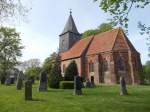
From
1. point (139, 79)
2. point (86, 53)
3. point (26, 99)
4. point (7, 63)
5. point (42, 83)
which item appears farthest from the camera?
point (7, 63)

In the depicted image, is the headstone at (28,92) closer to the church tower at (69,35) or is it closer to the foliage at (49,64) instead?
the foliage at (49,64)

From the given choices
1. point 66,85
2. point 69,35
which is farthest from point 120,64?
point 69,35

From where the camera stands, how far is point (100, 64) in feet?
147

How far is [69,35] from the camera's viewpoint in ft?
189

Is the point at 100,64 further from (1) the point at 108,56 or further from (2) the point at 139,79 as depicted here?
(2) the point at 139,79

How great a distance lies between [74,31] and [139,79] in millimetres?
22721

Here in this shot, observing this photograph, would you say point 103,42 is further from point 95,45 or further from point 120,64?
point 120,64

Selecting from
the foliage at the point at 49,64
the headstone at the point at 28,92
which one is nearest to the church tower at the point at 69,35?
the foliage at the point at 49,64

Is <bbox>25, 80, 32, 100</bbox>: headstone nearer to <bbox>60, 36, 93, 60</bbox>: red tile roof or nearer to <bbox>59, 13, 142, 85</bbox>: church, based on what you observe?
<bbox>59, 13, 142, 85</bbox>: church

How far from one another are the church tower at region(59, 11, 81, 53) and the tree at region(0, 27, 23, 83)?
1088 cm

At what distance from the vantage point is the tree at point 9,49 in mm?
52375

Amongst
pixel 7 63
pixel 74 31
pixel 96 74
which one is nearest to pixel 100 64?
pixel 96 74

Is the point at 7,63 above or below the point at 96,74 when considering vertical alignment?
above

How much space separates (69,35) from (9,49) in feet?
46.6
